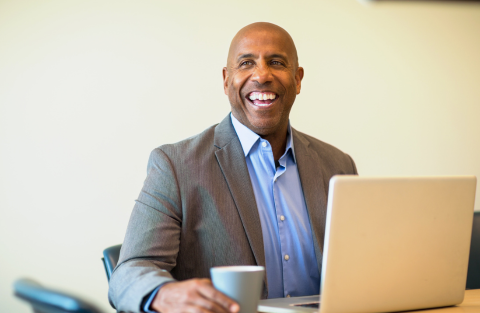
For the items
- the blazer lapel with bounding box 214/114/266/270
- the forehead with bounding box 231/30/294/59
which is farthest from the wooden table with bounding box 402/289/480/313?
the forehead with bounding box 231/30/294/59

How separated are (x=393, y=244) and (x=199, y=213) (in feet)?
2.37

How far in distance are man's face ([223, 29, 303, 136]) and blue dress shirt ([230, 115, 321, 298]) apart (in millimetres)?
76

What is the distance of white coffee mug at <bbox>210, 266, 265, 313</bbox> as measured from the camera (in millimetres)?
880

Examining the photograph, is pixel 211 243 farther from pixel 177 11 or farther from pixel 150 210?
pixel 177 11

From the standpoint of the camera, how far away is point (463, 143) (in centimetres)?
309

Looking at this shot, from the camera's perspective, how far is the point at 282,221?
1.69 m

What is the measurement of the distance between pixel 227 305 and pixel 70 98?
6.34 feet

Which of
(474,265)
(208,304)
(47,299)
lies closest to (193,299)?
(208,304)

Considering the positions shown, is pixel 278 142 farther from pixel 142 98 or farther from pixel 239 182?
pixel 142 98

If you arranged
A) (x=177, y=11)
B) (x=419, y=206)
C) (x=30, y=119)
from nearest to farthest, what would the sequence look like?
(x=419, y=206) < (x=30, y=119) < (x=177, y=11)

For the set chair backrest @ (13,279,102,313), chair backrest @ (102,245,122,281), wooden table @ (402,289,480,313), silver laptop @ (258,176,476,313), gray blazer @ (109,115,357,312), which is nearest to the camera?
chair backrest @ (13,279,102,313)

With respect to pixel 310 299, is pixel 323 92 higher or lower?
higher

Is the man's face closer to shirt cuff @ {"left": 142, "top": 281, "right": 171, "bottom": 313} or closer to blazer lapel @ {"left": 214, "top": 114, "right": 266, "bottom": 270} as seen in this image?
blazer lapel @ {"left": 214, "top": 114, "right": 266, "bottom": 270}

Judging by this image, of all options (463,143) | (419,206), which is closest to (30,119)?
(419,206)
